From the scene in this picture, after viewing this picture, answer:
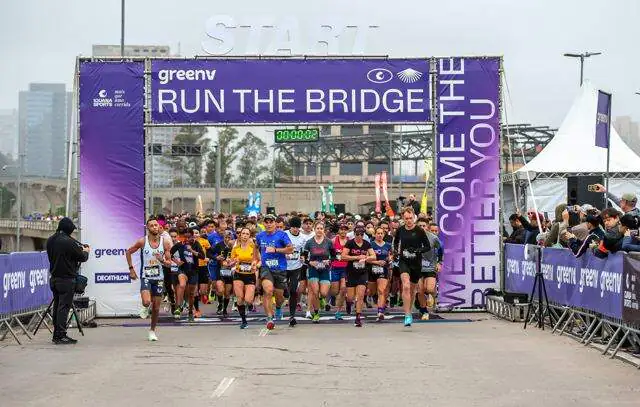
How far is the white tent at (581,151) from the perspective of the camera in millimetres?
33031

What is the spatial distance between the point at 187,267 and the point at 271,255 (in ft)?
10.6

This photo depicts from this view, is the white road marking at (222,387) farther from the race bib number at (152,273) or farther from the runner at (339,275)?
the runner at (339,275)

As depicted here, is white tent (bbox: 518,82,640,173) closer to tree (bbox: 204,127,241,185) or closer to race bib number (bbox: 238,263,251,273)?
race bib number (bbox: 238,263,251,273)

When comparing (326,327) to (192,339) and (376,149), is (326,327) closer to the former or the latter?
(192,339)

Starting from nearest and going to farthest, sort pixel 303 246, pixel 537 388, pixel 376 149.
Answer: pixel 537 388, pixel 303 246, pixel 376 149

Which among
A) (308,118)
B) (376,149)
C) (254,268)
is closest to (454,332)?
(254,268)

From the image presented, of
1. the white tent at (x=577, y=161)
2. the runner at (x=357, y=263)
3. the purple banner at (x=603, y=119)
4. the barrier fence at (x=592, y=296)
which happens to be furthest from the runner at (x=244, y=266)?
the white tent at (x=577, y=161)

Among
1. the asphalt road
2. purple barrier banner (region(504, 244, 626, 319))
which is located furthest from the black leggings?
purple barrier banner (region(504, 244, 626, 319))

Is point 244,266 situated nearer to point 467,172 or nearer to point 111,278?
point 111,278

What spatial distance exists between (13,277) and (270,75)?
7.44 metres

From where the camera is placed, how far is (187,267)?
68.2ft

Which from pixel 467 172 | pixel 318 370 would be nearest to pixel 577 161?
pixel 467 172

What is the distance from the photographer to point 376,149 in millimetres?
92375

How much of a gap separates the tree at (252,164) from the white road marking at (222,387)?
9044cm
